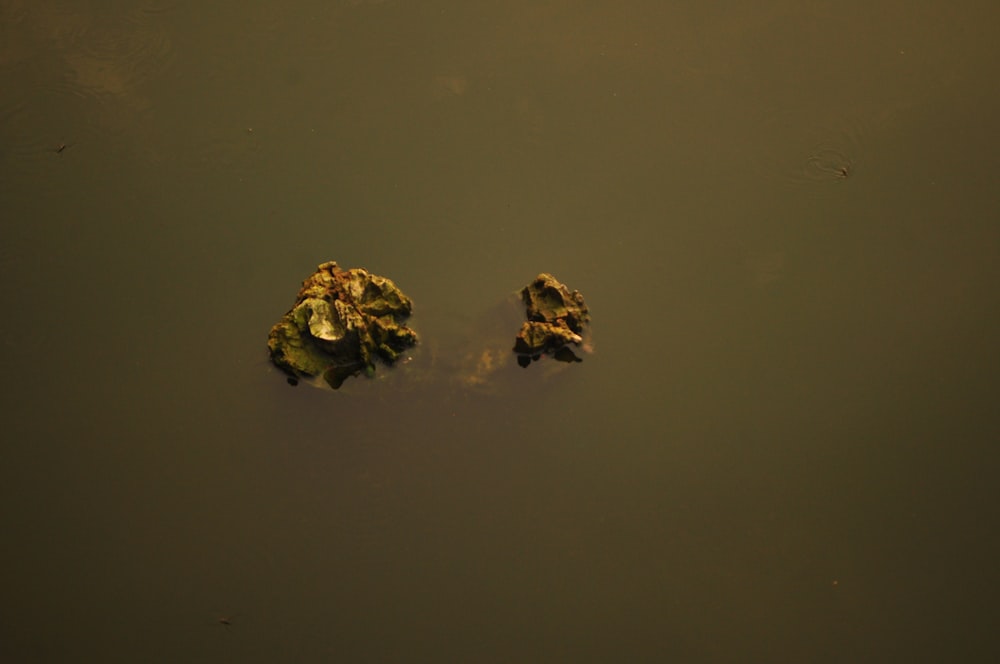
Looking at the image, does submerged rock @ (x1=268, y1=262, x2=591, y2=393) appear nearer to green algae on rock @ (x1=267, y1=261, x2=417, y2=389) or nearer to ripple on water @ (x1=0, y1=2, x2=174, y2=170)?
green algae on rock @ (x1=267, y1=261, x2=417, y2=389)

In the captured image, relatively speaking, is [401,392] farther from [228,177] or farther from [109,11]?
[109,11]

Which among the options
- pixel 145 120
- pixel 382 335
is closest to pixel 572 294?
pixel 382 335

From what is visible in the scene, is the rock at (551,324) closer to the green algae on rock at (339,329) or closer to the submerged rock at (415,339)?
the submerged rock at (415,339)

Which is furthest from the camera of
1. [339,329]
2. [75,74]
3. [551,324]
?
[75,74]

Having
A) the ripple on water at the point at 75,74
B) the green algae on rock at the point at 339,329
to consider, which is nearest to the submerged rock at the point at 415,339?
the green algae on rock at the point at 339,329

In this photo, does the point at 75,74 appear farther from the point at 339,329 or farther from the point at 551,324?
the point at 551,324

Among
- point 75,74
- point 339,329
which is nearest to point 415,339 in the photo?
point 339,329
